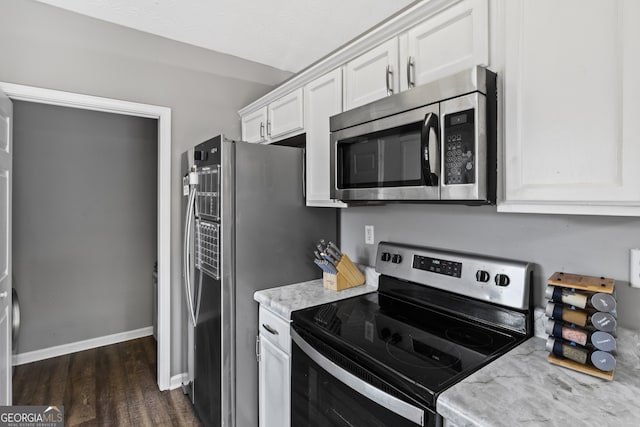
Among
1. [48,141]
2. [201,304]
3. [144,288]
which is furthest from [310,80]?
[144,288]

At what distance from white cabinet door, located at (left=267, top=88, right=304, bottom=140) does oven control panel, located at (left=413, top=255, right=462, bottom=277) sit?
40.4 inches

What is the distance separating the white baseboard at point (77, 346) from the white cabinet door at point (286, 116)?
2562 mm

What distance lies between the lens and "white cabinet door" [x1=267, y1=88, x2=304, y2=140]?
6.61ft

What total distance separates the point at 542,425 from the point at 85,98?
2779mm

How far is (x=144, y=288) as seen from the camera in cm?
349

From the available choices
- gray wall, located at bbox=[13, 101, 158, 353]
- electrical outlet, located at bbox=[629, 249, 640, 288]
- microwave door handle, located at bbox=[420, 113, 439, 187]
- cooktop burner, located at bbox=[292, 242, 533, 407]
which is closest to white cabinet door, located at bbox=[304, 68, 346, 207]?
cooktop burner, located at bbox=[292, 242, 533, 407]

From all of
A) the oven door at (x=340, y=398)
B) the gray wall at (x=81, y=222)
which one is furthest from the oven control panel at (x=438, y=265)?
the gray wall at (x=81, y=222)

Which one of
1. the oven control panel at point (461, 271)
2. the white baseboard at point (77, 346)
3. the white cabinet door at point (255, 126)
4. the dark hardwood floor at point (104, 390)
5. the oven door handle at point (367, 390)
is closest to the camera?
the oven door handle at point (367, 390)

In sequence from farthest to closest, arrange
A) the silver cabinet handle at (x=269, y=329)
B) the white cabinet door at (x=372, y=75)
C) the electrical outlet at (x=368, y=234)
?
the electrical outlet at (x=368, y=234) → the silver cabinet handle at (x=269, y=329) → the white cabinet door at (x=372, y=75)

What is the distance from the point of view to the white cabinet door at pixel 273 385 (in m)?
1.52

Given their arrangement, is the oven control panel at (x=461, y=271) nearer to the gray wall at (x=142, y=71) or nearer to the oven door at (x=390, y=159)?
the oven door at (x=390, y=159)

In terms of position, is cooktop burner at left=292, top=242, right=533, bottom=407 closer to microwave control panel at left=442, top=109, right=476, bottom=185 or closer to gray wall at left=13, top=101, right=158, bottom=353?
microwave control panel at left=442, top=109, right=476, bottom=185

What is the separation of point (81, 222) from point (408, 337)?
327 cm

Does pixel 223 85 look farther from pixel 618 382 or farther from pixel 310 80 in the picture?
pixel 618 382
